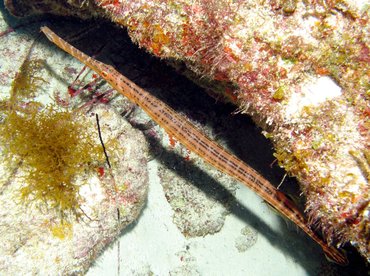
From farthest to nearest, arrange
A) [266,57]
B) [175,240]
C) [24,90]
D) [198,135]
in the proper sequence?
[175,240] → [24,90] → [198,135] → [266,57]

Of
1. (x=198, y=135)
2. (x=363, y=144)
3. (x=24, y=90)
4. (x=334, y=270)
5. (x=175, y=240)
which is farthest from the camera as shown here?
(x=334, y=270)

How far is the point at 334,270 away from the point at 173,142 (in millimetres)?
4775

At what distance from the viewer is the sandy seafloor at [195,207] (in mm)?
6039

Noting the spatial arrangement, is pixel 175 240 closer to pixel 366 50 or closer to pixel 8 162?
pixel 8 162

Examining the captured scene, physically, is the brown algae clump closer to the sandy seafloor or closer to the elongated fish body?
the elongated fish body

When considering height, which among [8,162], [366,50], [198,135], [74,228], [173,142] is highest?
[366,50]

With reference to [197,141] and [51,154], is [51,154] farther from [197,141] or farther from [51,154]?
[197,141]

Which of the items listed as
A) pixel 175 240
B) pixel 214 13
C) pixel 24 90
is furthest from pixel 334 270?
pixel 24 90

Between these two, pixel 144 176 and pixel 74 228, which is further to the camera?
pixel 144 176

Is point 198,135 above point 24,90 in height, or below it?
above

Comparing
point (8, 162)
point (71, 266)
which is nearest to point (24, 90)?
point (8, 162)

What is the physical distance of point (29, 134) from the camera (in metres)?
4.18

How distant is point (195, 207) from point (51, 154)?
3238 mm

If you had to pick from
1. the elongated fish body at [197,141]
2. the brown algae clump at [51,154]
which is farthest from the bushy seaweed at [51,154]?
the elongated fish body at [197,141]
